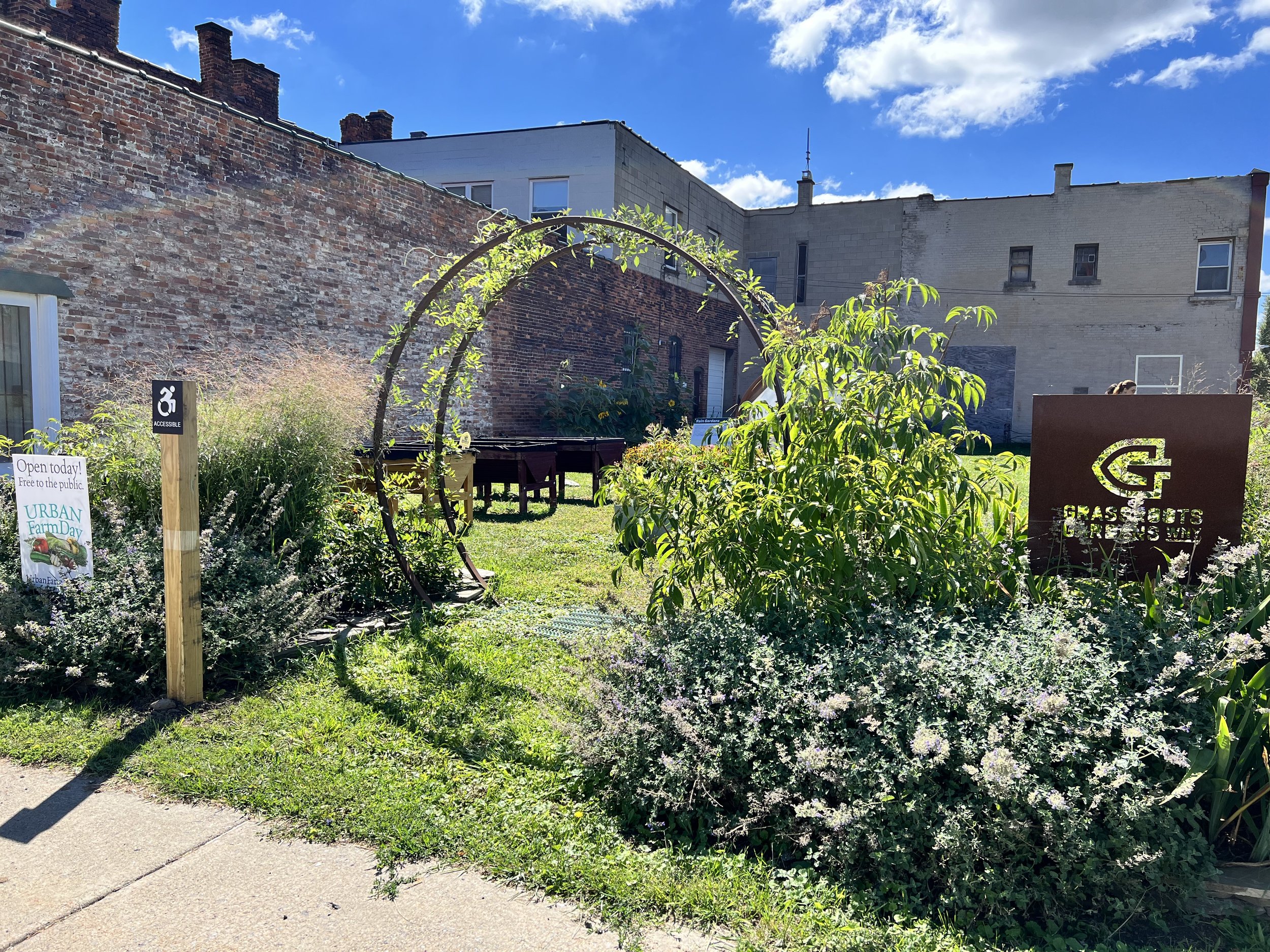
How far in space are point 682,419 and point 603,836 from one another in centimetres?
1612

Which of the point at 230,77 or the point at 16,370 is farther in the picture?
the point at 230,77

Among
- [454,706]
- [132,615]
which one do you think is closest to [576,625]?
[454,706]

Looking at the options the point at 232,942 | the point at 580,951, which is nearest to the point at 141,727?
the point at 232,942

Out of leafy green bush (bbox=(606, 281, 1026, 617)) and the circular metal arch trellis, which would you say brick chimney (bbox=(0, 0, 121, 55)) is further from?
leafy green bush (bbox=(606, 281, 1026, 617))

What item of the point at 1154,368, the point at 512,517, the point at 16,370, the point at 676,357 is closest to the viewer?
the point at 16,370

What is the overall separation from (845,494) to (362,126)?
21.1 m

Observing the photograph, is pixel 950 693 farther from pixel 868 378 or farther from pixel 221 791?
pixel 221 791

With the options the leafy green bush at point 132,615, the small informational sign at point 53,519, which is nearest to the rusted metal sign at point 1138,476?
the leafy green bush at point 132,615

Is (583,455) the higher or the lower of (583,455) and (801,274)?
the lower

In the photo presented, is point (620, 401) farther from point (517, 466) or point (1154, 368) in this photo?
point (1154, 368)

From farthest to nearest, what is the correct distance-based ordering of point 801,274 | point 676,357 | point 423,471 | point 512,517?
point 801,274 < point 676,357 < point 512,517 < point 423,471

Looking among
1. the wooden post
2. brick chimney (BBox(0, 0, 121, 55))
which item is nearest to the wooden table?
the wooden post

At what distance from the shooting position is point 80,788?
312cm

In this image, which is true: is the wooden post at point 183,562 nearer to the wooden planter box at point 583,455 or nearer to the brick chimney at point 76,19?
the wooden planter box at point 583,455
